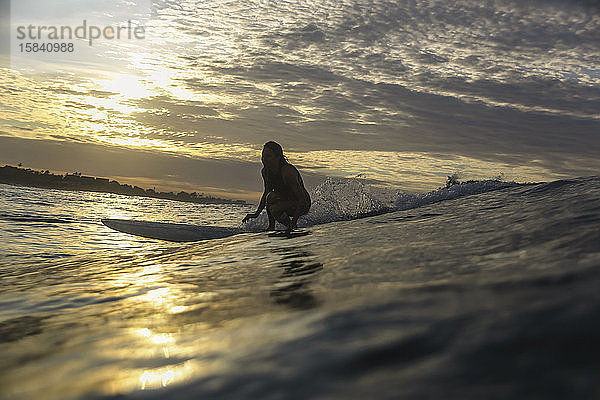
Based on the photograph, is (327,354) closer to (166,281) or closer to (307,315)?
(307,315)

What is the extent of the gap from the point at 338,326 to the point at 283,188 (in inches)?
245

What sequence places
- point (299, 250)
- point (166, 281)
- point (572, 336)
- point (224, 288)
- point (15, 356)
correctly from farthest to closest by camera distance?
1. point (299, 250)
2. point (166, 281)
3. point (224, 288)
4. point (15, 356)
5. point (572, 336)

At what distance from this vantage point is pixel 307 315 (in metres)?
1.48

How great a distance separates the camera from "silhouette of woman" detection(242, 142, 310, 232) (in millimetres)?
7223

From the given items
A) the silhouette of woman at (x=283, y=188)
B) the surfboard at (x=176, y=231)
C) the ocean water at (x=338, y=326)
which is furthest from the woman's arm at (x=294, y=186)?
the ocean water at (x=338, y=326)

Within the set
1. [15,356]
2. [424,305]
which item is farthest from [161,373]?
[424,305]

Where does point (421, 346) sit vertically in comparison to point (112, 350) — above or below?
above

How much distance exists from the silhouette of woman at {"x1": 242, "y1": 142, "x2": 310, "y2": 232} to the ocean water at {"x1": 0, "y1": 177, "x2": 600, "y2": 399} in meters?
4.24

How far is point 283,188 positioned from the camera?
7.49 m

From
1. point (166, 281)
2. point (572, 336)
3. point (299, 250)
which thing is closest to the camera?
point (572, 336)

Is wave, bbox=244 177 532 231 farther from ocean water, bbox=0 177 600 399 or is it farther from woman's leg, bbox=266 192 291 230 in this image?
ocean water, bbox=0 177 600 399

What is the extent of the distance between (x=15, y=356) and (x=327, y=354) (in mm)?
1030

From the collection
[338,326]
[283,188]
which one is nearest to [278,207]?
[283,188]

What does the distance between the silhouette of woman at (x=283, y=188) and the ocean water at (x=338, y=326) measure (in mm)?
4239
